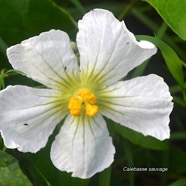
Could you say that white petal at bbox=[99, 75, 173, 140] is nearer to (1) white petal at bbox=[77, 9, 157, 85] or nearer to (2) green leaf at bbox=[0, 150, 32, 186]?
(1) white petal at bbox=[77, 9, 157, 85]

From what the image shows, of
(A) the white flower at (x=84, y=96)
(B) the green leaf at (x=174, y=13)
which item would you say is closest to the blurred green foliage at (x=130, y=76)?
(B) the green leaf at (x=174, y=13)

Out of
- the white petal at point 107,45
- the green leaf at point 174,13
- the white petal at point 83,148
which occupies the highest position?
the green leaf at point 174,13

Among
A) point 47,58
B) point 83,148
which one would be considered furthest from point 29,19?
point 83,148

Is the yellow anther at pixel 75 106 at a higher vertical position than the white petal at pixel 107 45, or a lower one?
lower

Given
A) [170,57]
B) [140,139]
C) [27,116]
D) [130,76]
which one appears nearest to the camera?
[27,116]

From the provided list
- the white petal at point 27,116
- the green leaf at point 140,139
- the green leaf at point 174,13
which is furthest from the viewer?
the green leaf at point 140,139

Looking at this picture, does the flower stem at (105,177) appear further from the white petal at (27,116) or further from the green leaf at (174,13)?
the green leaf at (174,13)

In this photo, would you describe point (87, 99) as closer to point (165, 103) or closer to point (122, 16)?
point (165, 103)

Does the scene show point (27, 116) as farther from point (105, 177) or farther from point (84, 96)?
point (105, 177)

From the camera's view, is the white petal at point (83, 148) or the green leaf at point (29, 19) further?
the green leaf at point (29, 19)
